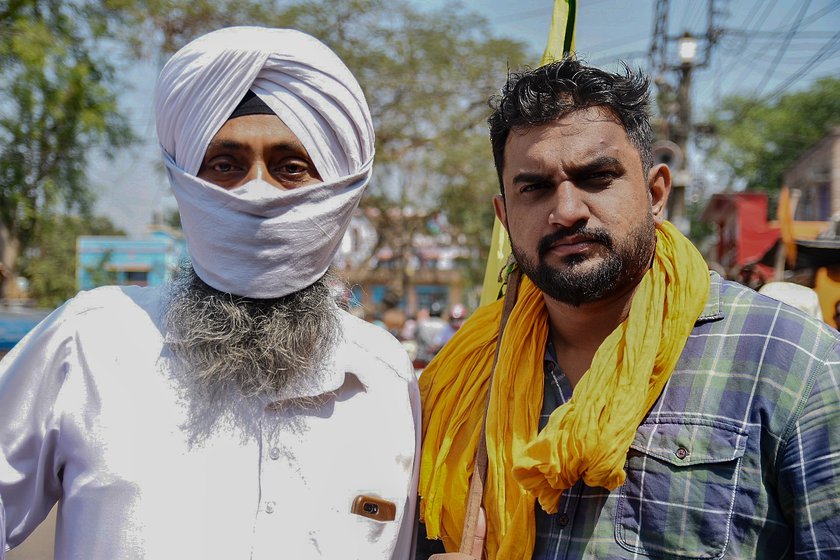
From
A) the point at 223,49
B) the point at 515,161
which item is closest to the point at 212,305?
the point at 223,49

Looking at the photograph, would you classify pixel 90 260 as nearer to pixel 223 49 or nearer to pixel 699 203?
pixel 699 203

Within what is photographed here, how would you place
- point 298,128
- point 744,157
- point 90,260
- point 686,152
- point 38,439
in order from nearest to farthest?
point 38,439 → point 298,128 → point 686,152 → point 90,260 → point 744,157

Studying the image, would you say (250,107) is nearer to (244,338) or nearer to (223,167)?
(223,167)

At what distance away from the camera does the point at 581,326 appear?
194 centimetres

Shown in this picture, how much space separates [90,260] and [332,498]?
35.1 meters

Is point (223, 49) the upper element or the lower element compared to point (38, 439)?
upper

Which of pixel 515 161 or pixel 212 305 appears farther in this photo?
pixel 515 161

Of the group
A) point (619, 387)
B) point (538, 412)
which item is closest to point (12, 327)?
point (538, 412)

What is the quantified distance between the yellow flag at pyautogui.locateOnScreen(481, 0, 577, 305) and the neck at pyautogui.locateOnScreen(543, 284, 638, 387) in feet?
1.59

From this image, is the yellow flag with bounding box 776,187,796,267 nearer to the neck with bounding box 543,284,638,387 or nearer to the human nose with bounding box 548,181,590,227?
the neck with bounding box 543,284,638,387

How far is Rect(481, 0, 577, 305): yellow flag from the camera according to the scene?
2.28m

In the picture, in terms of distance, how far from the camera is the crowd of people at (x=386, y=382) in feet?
5.21

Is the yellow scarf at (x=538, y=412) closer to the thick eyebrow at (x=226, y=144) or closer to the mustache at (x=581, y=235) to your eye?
the mustache at (x=581, y=235)

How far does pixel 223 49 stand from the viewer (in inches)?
70.6
